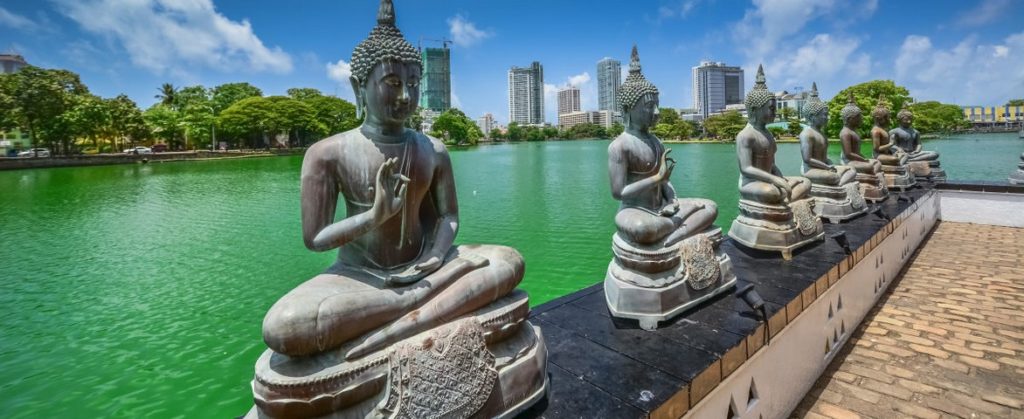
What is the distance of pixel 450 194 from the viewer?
9.70ft

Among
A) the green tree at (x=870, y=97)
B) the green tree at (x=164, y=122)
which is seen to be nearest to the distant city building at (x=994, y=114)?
the green tree at (x=870, y=97)

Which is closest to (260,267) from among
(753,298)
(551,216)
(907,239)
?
(551,216)

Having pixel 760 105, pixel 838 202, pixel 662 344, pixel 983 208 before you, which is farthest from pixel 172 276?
pixel 983 208

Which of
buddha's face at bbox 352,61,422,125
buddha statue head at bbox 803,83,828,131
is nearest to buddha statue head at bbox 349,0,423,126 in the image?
buddha's face at bbox 352,61,422,125

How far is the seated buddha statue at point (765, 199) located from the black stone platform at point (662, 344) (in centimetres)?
34

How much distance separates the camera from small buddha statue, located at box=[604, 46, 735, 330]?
3.76 m

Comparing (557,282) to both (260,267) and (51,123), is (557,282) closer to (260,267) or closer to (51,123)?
(260,267)

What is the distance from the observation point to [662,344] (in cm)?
339

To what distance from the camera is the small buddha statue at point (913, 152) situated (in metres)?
11.1

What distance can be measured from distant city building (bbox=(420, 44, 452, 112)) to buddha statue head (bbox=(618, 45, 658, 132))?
91132mm

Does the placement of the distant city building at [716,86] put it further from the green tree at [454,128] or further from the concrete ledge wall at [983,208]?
the concrete ledge wall at [983,208]

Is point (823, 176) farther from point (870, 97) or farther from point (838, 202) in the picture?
point (870, 97)

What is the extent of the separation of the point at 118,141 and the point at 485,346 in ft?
206

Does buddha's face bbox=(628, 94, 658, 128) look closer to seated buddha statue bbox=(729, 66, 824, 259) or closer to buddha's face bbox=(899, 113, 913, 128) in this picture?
seated buddha statue bbox=(729, 66, 824, 259)
